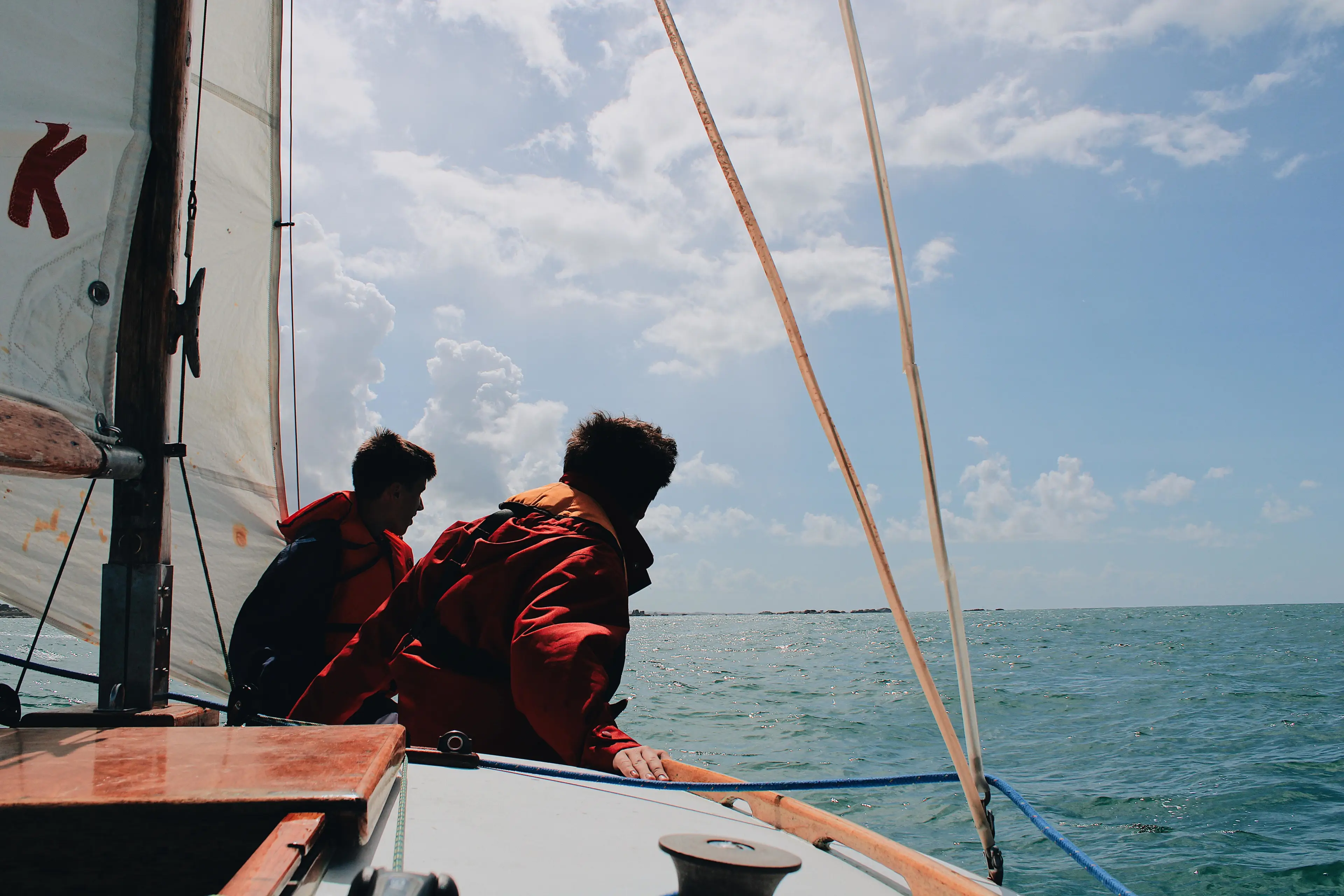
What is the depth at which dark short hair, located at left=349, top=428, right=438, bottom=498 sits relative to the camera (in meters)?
3.38

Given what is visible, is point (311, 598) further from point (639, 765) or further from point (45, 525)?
point (639, 765)

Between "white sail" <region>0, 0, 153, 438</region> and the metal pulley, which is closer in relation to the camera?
the metal pulley

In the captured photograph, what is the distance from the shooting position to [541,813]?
146 cm

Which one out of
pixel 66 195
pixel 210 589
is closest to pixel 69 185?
pixel 66 195

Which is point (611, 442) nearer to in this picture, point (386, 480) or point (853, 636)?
point (386, 480)

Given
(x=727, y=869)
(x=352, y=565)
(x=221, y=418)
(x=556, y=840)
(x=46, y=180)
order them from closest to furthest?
(x=727, y=869)
(x=556, y=840)
(x=46, y=180)
(x=352, y=565)
(x=221, y=418)

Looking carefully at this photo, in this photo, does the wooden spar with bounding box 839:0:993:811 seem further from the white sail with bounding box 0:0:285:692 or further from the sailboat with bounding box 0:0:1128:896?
the white sail with bounding box 0:0:285:692

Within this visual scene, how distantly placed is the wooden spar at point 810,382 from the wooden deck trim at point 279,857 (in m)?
0.91

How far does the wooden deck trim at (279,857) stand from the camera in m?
0.78

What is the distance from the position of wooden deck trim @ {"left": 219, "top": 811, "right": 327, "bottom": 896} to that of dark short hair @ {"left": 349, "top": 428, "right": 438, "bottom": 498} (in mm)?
2490

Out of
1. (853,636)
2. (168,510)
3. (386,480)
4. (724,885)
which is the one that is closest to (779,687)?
(386,480)

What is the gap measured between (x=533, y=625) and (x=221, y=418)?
2782mm

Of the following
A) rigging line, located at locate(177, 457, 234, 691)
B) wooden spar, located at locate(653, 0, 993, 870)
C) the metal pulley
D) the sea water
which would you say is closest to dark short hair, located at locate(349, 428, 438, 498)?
rigging line, located at locate(177, 457, 234, 691)

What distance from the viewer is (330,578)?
3041mm
